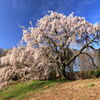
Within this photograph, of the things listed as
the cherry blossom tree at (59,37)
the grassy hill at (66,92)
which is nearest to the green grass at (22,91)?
the grassy hill at (66,92)

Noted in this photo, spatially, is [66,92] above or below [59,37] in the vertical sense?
below

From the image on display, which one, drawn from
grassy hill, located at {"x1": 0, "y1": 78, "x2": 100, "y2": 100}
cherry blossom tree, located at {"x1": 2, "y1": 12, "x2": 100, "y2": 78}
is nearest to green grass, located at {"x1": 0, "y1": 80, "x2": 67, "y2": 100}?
grassy hill, located at {"x1": 0, "y1": 78, "x2": 100, "y2": 100}

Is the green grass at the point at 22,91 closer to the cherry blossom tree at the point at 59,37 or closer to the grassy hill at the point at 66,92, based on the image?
the grassy hill at the point at 66,92

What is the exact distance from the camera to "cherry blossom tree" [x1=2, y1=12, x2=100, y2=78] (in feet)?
47.0

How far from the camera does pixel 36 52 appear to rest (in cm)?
1392

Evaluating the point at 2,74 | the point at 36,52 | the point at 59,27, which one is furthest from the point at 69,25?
the point at 2,74

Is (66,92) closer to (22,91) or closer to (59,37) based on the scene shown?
(22,91)

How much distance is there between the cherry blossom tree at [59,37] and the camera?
1434 centimetres

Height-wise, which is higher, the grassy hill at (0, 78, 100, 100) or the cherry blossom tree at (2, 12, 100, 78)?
the cherry blossom tree at (2, 12, 100, 78)

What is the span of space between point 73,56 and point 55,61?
1.91 meters

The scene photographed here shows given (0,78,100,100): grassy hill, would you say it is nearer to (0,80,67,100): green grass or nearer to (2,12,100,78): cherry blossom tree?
(0,80,67,100): green grass

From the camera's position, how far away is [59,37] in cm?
1477

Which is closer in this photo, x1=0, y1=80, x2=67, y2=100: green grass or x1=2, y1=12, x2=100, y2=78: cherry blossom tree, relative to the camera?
x1=0, y1=80, x2=67, y2=100: green grass

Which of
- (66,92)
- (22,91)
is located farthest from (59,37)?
(66,92)
